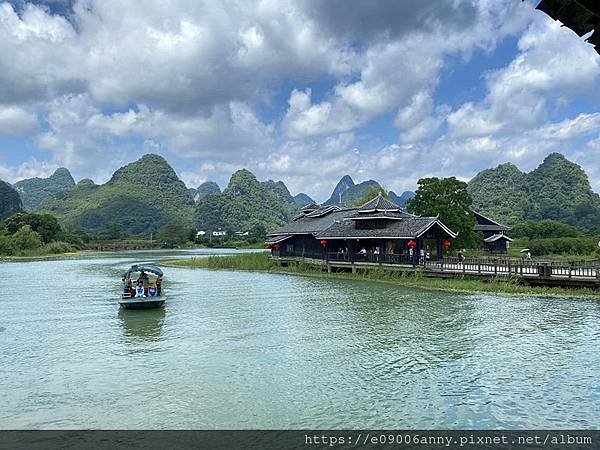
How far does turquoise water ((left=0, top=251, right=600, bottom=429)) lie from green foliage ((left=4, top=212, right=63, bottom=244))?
68.4 m

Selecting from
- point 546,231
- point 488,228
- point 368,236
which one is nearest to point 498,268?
point 368,236

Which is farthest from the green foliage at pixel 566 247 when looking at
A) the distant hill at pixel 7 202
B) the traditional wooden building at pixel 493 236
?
the distant hill at pixel 7 202

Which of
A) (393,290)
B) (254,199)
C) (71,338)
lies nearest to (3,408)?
(71,338)

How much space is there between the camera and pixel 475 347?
1448 centimetres

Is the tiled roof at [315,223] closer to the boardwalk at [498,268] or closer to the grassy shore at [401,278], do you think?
Result: the grassy shore at [401,278]

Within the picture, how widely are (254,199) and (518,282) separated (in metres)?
146

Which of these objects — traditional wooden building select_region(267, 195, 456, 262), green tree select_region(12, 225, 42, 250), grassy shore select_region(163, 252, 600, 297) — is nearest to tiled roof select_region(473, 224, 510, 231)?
traditional wooden building select_region(267, 195, 456, 262)

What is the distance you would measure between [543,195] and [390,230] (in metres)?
66.0

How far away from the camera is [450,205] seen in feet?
138

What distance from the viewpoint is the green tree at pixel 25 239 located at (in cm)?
7675

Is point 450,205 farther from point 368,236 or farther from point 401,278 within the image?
point 401,278

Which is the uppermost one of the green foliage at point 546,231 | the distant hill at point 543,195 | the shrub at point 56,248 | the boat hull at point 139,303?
the distant hill at point 543,195

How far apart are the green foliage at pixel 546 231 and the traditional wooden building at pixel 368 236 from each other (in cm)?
2445

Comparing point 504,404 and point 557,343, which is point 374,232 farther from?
point 504,404
